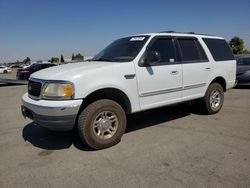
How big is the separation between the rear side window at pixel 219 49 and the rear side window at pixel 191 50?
366mm

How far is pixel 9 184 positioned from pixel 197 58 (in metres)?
4.41

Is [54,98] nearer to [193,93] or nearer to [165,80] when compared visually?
[165,80]

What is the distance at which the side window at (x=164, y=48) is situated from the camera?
4670mm

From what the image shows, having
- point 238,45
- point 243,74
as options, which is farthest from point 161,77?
point 238,45

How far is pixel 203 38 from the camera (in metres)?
5.71

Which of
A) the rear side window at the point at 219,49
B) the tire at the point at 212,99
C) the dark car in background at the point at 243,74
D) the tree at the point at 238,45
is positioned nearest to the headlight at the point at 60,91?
the tire at the point at 212,99

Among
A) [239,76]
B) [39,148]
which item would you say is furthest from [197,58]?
[239,76]

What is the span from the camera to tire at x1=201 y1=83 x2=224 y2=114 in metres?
5.69

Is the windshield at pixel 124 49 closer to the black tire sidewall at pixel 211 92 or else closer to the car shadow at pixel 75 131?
the car shadow at pixel 75 131

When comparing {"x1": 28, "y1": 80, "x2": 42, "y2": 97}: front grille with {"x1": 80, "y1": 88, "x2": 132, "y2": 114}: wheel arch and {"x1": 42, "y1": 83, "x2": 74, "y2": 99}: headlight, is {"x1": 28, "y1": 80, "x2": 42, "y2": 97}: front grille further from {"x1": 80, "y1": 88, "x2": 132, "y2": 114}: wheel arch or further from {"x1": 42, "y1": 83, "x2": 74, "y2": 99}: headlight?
{"x1": 80, "y1": 88, "x2": 132, "y2": 114}: wheel arch

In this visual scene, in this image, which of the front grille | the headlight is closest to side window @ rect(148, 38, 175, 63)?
the headlight

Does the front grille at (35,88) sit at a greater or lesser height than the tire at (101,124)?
greater

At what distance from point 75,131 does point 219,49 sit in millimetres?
4109

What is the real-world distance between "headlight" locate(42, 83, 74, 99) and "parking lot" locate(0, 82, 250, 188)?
0.97 meters
